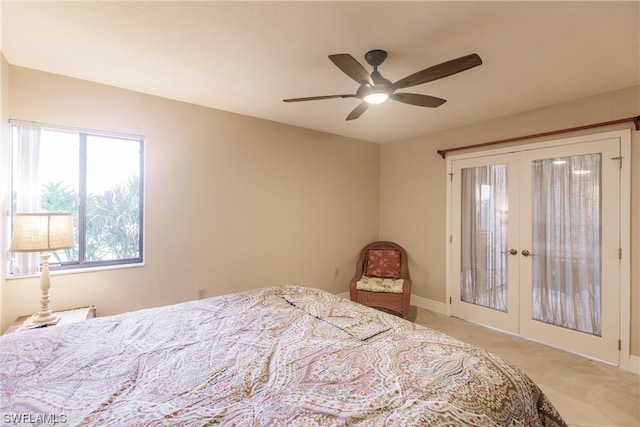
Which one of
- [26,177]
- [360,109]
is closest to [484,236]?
[360,109]

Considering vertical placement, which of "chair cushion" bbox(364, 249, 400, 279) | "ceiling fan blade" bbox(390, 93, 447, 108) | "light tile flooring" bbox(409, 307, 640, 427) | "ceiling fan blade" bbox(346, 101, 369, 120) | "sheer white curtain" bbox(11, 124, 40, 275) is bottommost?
"light tile flooring" bbox(409, 307, 640, 427)

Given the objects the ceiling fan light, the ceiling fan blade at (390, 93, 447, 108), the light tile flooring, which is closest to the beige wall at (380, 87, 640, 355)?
the light tile flooring

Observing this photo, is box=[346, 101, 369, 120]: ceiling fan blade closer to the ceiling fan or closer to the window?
the ceiling fan

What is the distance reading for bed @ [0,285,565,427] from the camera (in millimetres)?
937

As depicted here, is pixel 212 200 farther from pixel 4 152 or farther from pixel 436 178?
pixel 436 178

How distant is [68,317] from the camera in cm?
221

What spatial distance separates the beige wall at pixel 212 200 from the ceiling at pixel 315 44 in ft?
0.87

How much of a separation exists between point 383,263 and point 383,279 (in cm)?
28

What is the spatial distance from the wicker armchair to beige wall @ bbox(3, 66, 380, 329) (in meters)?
0.33

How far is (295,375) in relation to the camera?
3.80 ft

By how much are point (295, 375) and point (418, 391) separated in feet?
1.56

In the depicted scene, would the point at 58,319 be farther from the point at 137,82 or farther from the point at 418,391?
the point at 418,391

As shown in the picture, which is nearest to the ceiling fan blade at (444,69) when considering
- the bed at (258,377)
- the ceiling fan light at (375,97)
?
the ceiling fan light at (375,97)

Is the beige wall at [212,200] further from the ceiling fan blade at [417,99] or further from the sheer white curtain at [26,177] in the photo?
the ceiling fan blade at [417,99]
